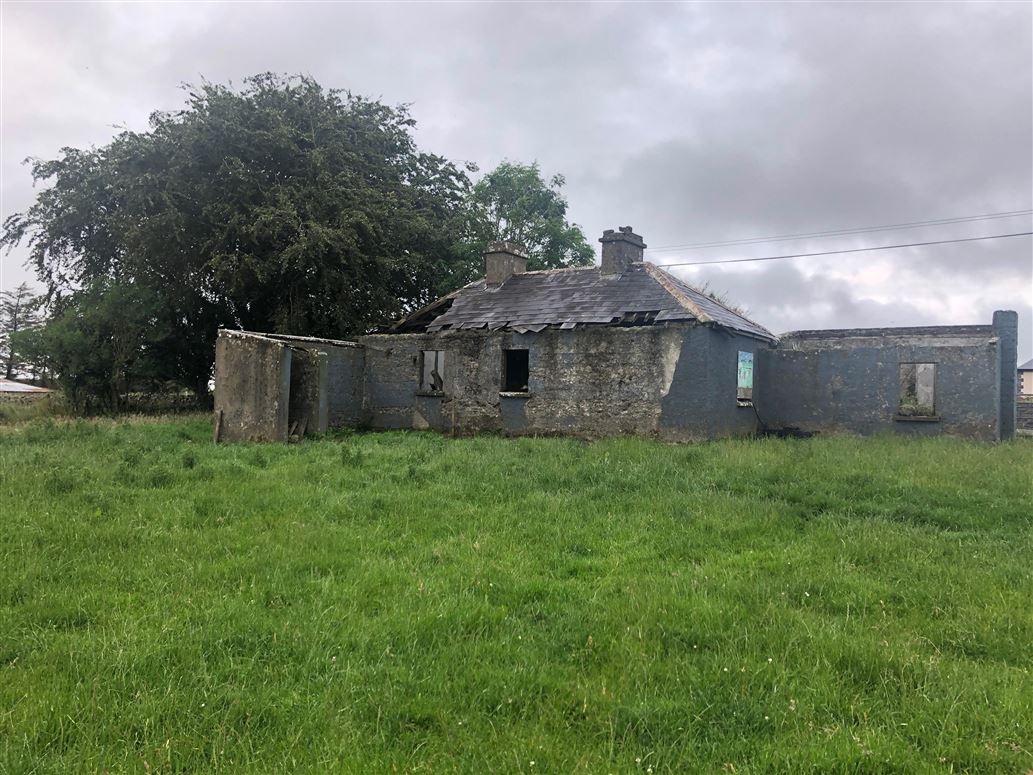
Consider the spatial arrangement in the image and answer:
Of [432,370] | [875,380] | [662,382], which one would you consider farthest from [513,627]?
[432,370]

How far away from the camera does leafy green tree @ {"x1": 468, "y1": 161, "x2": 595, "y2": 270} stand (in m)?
30.1

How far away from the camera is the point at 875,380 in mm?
17469

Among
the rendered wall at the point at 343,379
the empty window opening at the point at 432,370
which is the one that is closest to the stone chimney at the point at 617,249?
the empty window opening at the point at 432,370

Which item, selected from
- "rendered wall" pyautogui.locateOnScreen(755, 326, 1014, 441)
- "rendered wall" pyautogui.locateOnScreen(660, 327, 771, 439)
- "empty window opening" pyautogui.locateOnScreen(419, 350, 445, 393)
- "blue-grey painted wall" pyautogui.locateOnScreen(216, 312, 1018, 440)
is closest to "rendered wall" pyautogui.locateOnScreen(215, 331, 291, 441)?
"blue-grey painted wall" pyautogui.locateOnScreen(216, 312, 1018, 440)

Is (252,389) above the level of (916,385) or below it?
below

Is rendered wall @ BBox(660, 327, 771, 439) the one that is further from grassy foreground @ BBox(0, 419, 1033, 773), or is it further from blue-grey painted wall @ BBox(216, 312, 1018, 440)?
grassy foreground @ BBox(0, 419, 1033, 773)

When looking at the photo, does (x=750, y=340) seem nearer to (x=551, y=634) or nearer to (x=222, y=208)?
(x=551, y=634)

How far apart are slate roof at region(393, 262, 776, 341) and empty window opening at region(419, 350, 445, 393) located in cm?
86

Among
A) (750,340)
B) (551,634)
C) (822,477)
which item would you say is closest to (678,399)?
(750,340)

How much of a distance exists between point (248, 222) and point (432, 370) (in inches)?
320

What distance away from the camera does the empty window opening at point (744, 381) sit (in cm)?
1780

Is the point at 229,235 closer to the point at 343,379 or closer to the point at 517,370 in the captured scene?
the point at 343,379

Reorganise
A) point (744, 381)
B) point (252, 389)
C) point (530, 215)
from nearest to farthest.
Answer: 1. point (252, 389)
2. point (744, 381)
3. point (530, 215)

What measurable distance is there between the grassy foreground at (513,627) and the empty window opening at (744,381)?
26.7 feet
